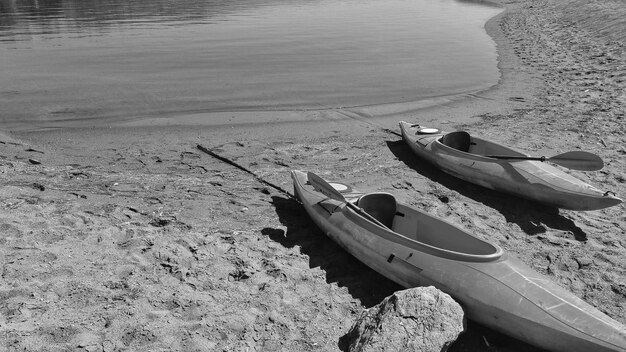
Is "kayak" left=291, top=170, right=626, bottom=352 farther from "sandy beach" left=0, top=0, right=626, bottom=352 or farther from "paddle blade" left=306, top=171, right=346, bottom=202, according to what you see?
"sandy beach" left=0, top=0, right=626, bottom=352

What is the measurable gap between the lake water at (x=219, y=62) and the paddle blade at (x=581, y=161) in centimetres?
552

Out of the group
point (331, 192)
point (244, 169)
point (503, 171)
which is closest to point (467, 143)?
point (503, 171)

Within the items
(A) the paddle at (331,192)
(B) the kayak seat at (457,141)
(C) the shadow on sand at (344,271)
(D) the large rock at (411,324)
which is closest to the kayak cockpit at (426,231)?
(A) the paddle at (331,192)

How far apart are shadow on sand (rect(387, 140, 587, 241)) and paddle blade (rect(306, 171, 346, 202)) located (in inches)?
85.9

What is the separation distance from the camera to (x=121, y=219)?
573 cm

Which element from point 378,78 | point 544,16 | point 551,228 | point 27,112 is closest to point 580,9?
point 544,16

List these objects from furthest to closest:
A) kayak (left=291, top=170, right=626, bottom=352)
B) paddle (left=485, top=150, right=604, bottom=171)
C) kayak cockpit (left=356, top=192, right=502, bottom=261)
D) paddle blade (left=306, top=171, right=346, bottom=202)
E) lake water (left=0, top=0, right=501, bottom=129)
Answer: lake water (left=0, top=0, right=501, bottom=129)
paddle (left=485, top=150, right=604, bottom=171)
paddle blade (left=306, top=171, right=346, bottom=202)
kayak cockpit (left=356, top=192, right=502, bottom=261)
kayak (left=291, top=170, right=626, bottom=352)

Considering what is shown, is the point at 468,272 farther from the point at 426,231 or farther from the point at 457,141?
the point at 457,141

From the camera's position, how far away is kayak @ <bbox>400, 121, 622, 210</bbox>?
240 inches

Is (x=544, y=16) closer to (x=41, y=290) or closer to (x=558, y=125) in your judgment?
(x=558, y=125)

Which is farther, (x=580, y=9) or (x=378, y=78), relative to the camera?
(x=580, y=9)

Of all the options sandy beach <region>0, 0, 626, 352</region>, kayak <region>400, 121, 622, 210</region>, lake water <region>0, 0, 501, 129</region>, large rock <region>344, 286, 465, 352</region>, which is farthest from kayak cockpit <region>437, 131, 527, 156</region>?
large rock <region>344, 286, 465, 352</region>

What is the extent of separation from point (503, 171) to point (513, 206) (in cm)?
50

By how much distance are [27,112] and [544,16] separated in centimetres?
2472
